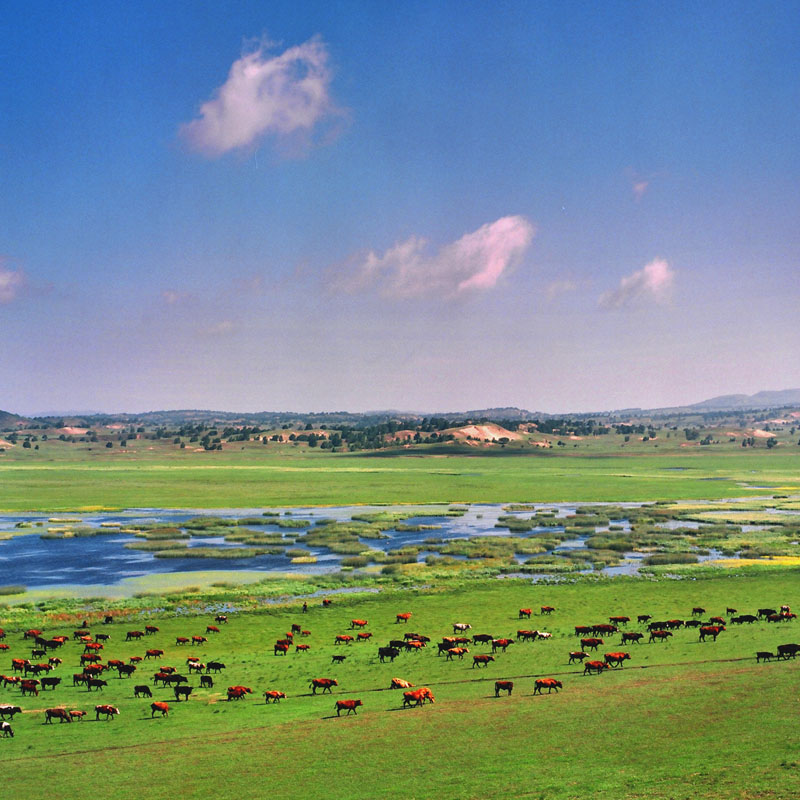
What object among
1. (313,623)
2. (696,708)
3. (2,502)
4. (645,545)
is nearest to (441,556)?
(645,545)

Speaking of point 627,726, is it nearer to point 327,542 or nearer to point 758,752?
point 758,752

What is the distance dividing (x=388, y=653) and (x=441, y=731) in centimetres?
1119

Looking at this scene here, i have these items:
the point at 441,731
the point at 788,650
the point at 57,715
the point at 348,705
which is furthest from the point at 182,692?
the point at 788,650

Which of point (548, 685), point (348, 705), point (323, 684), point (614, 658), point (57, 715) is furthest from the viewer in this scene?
point (614, 658)

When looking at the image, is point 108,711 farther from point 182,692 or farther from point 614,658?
point 614,658

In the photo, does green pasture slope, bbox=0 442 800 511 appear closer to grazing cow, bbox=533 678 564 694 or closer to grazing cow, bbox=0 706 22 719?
grazing cow, bbox=0 706 22 719

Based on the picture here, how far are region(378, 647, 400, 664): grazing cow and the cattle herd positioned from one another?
0.04m

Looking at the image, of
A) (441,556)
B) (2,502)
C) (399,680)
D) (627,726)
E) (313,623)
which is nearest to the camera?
(627,726)

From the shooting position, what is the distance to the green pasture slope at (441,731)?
18.6m

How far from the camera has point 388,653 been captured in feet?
110

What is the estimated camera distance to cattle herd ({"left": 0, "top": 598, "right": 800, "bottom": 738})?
87.0 ft

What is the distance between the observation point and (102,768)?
20.5 meters

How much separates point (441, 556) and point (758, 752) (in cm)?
4746

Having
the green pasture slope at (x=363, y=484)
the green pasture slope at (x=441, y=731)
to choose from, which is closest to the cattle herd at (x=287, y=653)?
the green pasture slope at (x=441, y=731)
